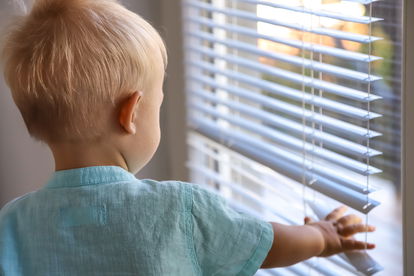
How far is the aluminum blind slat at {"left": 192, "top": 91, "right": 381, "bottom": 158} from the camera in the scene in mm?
1095

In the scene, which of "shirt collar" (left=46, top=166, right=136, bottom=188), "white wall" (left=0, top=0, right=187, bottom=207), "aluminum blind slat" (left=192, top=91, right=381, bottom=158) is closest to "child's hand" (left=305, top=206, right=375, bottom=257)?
"aluminum blind slat" (left=192, top=91, right=381, bottom=158)

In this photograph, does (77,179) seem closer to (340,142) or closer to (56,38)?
(56,38)

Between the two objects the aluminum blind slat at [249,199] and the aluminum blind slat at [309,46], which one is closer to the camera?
the aluminum blind slat at [309,46]

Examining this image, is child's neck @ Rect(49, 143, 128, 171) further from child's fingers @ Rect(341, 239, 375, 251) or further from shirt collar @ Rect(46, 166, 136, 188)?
child's fingers @ Rect(341, 239, 375, 251)

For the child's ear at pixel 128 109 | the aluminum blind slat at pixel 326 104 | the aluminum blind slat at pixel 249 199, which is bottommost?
the aluminum blind slat at pixel 249 199

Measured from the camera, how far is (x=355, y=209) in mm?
1104

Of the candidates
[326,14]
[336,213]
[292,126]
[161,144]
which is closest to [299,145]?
[292,126]

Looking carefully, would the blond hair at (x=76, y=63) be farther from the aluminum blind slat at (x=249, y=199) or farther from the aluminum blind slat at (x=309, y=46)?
the aluminum blind slat at (x=249, y=199)

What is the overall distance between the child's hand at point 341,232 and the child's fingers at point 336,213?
0.01 metres

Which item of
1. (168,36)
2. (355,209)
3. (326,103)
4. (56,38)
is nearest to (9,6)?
(168,36)

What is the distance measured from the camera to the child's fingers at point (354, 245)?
3.60 ft

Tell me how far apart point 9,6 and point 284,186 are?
821 mm

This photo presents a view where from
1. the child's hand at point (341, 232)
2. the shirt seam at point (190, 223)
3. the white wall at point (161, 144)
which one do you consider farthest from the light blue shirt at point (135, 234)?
the white wall at point (161, 144)
